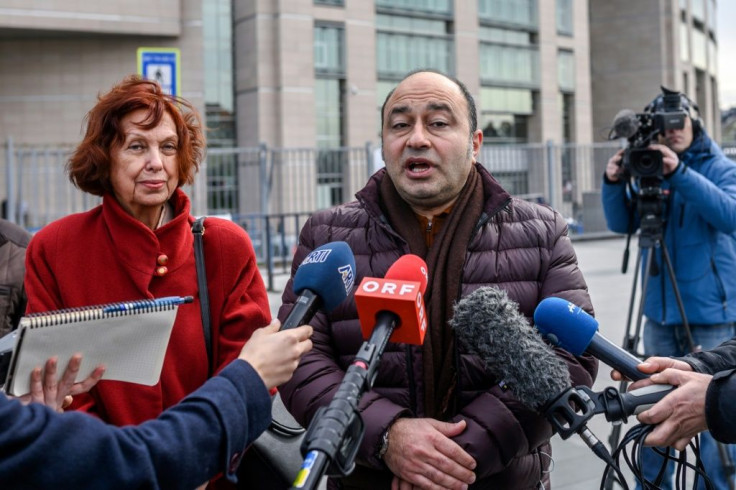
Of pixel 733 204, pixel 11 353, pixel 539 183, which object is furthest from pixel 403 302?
pixel 539 183

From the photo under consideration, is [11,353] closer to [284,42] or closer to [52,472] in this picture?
[52,472]

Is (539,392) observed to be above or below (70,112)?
below

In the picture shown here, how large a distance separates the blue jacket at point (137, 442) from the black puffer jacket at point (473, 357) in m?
0.66

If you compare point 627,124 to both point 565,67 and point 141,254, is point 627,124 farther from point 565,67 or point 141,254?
point 565,67

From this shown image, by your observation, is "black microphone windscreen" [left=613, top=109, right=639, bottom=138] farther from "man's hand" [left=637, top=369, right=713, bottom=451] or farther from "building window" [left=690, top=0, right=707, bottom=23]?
"building window" [left=690, top=0, right=707, bottom=23]

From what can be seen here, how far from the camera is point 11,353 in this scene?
175 cm

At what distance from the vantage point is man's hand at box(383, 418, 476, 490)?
2.05 metres

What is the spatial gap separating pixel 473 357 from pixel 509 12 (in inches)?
1318

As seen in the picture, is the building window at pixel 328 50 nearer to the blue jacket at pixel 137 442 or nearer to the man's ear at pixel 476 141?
the man's ear at pixel 476 141

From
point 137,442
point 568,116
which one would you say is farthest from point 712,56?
point 137,442

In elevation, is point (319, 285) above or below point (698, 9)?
below

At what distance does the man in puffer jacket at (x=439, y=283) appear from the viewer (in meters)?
2.15

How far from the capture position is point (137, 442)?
4.75 feet

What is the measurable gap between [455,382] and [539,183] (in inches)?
566
